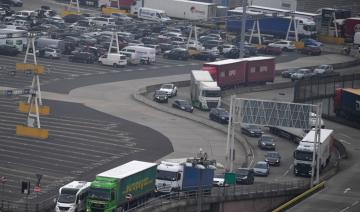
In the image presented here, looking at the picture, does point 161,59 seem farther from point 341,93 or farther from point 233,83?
point 341,93

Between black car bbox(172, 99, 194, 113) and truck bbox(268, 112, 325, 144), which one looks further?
black car bbox(172, 99, 194, 113)

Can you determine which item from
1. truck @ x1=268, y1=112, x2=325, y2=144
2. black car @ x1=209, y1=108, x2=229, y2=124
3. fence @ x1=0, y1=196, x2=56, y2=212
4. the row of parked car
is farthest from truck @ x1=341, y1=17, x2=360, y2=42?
fence @ x1=0, y1=196, x2=56, y2=212

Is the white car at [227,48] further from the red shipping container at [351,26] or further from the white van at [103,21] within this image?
the red shipping container at [351,26]

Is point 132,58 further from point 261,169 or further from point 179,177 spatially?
point 179,177

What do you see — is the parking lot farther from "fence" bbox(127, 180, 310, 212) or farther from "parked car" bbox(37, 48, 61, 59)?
"parked car" bbox(37, 48, 61, 59)

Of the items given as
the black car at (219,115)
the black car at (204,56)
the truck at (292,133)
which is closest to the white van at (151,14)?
the black car at (204,56)
